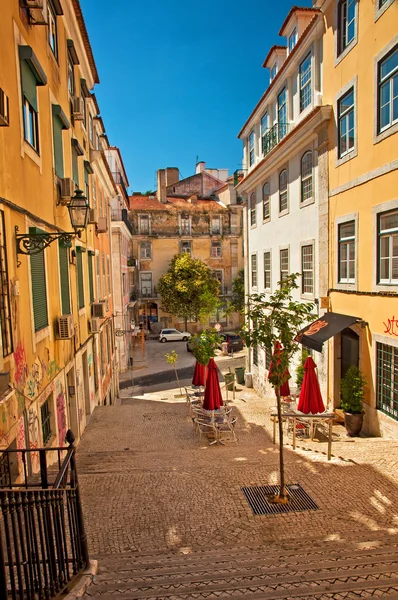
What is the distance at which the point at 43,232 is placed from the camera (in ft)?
23.7

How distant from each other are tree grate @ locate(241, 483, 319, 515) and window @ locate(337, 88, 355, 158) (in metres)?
8.59

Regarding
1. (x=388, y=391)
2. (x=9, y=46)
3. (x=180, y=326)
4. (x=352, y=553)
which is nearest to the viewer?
(x=352, y=553)

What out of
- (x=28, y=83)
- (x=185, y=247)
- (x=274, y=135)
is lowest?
(x=185, y=247)

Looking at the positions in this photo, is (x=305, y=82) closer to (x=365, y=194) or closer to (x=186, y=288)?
(x=365, y=194)

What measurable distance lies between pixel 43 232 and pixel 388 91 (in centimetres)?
803

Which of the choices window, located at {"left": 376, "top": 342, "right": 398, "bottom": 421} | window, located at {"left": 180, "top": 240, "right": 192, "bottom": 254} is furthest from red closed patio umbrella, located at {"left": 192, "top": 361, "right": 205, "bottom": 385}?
window, located at {"left": 180, "top": 240, "right": 192, "bottom": 254}

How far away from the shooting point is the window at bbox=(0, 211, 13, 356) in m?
5.30

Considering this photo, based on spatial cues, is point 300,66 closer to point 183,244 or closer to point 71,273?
point 71,273

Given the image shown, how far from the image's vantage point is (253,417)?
12977 mm

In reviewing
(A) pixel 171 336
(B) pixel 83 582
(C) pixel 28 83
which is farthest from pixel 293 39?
(A) pixel 171 336

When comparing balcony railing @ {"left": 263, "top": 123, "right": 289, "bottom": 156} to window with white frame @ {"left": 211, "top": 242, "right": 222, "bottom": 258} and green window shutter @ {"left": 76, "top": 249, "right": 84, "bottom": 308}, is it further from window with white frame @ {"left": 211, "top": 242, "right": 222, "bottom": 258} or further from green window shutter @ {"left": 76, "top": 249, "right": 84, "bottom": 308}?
window with white frame @ {"left": 211, "top": 242, "right": 222, "bottom": 258}

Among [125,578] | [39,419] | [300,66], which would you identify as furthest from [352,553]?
[300,66]

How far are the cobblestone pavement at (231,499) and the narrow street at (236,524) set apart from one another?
0.05 ft

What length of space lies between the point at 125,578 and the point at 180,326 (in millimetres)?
34146
